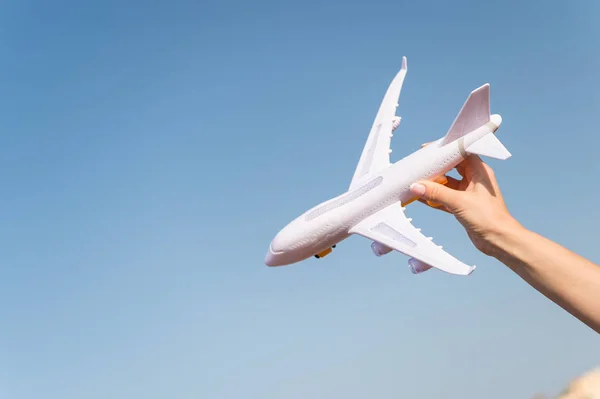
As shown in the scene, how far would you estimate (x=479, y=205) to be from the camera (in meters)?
9.25

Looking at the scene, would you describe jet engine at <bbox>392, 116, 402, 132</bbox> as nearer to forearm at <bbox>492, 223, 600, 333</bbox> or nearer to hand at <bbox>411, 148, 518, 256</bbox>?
hand at <bbox>411, 148, 518, 256</bbox>

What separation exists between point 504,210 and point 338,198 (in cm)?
673

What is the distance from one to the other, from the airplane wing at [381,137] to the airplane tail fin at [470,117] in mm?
2804

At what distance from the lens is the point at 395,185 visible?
48.4 feet

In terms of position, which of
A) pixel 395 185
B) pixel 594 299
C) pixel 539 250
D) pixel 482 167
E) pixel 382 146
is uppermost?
pixel 382 146

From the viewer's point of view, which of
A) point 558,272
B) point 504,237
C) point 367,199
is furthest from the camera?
point 367,199

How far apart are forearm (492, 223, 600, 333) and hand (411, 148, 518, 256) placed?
753mm

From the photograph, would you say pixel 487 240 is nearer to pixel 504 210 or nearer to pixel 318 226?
pixel 504 210

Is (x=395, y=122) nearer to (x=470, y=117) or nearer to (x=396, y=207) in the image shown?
(x=470, y=117)

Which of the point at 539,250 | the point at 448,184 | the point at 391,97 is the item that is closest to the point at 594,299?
the point at 539,250

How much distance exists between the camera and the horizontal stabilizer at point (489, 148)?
48.1 feet

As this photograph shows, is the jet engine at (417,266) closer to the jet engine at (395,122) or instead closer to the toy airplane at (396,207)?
the toy airplane at (396,207)

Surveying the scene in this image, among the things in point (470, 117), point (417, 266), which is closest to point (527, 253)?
point (417, 266)

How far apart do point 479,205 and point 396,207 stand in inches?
235
